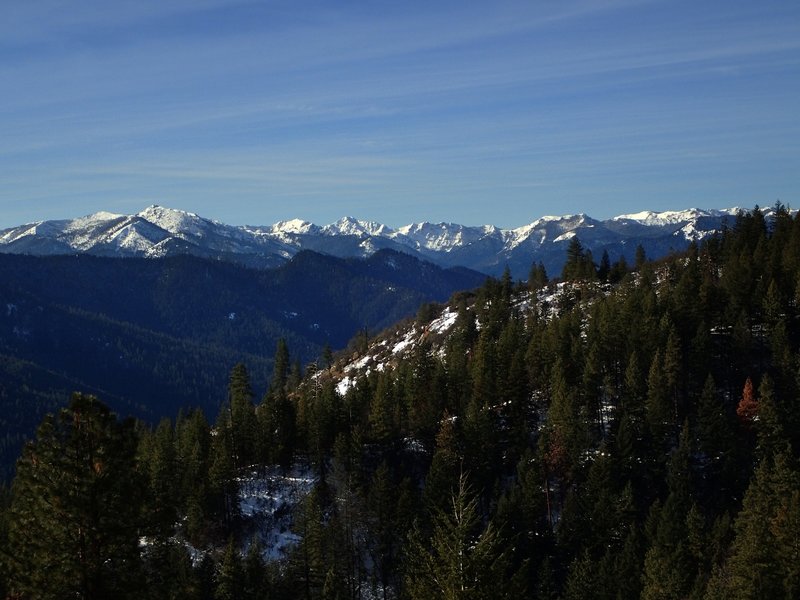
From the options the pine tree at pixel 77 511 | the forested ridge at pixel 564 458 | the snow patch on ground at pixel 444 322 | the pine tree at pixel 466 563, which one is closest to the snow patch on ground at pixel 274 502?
the forested ridge at pixel 564 458

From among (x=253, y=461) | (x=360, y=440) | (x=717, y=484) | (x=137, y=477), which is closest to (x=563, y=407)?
(x=717, y=484)

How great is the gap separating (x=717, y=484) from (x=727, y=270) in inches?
1873

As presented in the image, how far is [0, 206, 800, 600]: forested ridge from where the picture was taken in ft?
222

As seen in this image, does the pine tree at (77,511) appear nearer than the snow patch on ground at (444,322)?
Yes

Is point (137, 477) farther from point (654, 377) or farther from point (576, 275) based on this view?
point (576, 275)

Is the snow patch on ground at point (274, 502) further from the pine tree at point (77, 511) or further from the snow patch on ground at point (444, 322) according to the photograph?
the snow patch on ground at point (444, 322)

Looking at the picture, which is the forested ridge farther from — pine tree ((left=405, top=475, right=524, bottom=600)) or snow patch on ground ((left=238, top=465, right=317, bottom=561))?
pine tree ((left=405, top=475, right=524, bottom=600))

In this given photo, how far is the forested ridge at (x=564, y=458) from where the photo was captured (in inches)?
2667

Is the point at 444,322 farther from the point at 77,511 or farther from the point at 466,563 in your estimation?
the point at 77,511

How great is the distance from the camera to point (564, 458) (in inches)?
3445

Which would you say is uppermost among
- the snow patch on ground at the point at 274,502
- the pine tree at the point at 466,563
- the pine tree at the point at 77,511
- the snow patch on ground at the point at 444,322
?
the snow patch on ground at the point at 444,322

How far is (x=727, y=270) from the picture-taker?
12025cm

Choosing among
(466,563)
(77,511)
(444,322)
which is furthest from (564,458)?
(444,322)

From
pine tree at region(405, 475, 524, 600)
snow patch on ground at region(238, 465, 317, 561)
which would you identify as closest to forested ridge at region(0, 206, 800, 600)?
snow patch on ground at region(238, 465, 317, 561)
